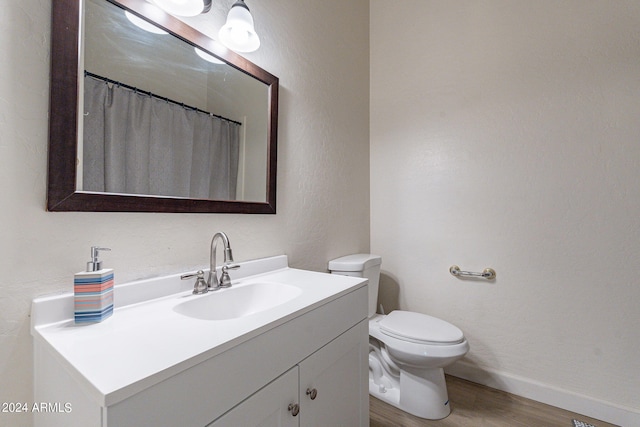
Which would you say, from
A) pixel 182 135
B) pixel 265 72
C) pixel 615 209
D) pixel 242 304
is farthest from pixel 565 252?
pixel 182 135

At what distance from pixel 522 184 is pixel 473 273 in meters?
0.61

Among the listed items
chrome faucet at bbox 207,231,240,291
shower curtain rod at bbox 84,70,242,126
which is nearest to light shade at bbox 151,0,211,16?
shower curtain rod at bbox 84,70,242,126

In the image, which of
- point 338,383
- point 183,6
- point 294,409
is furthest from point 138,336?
point 183,6

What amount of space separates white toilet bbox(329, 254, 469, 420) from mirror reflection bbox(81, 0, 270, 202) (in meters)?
0.86

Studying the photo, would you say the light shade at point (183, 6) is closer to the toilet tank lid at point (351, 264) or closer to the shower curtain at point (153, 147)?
the shower curtain at point (153, 147)

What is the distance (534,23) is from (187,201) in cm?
212

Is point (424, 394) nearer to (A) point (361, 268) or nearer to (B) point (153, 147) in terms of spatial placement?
(A) point (361, 268)

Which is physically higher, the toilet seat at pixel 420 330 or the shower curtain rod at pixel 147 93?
the shower curtain rod at pixel 147 93

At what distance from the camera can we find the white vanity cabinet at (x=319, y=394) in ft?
2.13

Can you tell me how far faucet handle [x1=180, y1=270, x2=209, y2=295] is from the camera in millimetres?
923

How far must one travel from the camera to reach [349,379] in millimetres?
1015

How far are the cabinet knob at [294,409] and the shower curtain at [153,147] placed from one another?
755mm

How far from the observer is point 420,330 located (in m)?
1.43

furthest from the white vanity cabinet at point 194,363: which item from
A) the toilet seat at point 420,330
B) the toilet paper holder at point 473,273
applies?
the toilet paper holder at point 473,273
